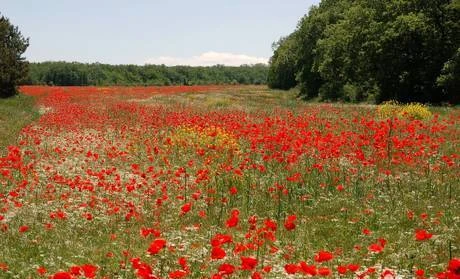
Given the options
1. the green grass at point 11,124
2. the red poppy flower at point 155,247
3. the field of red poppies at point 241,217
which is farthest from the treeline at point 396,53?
the red poppy flower at point 155,247

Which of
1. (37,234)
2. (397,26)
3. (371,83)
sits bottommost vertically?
(37,234)

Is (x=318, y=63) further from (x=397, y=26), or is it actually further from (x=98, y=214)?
(x=98, y=214)

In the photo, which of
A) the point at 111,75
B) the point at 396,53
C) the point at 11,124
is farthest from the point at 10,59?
the point at 111,75

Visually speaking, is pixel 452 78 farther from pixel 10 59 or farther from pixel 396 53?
pixel 10 59

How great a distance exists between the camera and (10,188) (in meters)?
13.1

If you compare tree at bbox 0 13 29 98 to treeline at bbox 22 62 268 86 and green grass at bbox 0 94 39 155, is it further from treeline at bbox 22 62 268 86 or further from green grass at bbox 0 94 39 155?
treeline at bbox 22 62 268 86

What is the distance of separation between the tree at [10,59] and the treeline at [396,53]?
35.8 meters

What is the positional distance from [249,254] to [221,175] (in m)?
5.45

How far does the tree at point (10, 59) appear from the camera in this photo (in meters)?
51.7

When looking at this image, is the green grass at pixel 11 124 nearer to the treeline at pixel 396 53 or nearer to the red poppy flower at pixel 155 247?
the red poppy flower at pixel 155 247

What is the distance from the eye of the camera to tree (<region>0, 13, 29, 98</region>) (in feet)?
170

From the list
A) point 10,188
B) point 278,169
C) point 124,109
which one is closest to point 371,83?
point 124,109

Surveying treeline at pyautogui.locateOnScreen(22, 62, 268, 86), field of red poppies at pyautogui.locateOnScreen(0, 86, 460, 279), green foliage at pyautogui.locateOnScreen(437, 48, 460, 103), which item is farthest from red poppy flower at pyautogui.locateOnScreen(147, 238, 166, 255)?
treeline at pyautogui.locateOnScreen(22, 62, 268, 86)

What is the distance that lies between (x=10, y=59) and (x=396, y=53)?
4131cm
